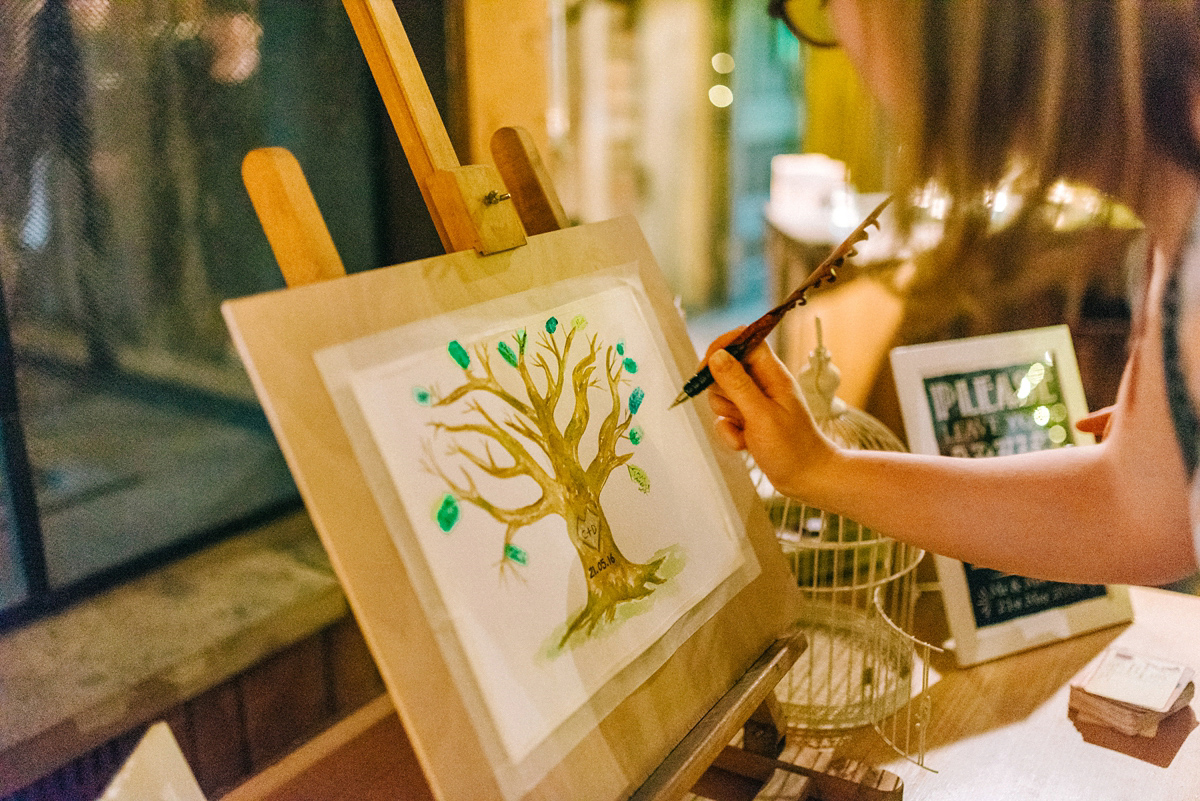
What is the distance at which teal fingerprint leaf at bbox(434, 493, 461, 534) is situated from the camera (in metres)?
0.56

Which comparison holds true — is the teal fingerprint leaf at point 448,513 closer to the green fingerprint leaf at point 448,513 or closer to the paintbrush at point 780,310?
the green fingerprint leaf at point 448,513

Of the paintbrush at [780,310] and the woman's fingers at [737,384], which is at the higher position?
the paintbrush at [780,310]

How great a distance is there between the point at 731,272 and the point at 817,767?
4.75 meters

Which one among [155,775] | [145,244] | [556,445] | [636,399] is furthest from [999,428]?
[145,244]

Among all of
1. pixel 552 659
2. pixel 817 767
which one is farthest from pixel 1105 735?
pixel 552 659

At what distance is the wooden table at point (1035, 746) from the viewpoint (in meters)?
0.77

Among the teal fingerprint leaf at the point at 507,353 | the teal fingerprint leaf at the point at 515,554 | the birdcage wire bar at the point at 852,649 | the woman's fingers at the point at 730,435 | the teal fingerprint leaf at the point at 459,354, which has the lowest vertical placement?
the birdcage wire bar at the point at 852,649

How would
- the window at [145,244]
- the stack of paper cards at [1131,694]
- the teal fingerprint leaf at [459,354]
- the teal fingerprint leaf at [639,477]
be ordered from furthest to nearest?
the window at [145,244], the stack of paper cards at [1131,694], the teal fingerprint leaf at [639,477], the teal fingerprint leaf at [459,354]

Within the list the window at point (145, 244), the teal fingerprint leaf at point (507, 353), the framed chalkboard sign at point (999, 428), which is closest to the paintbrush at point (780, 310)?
the teal fingerprint leaf at point (507, 353)

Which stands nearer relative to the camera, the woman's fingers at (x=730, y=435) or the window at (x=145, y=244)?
the woman's fingers at (x=730, y=435)

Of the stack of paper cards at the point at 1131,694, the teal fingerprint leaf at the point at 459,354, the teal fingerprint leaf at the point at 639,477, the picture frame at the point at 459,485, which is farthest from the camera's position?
the stack of paper cards at the point at 1131,694

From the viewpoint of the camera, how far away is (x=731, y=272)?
17.5 ft

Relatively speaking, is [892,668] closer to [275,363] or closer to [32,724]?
[275,363]

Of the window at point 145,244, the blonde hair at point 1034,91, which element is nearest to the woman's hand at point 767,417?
the blonde hair at point 1034,91
